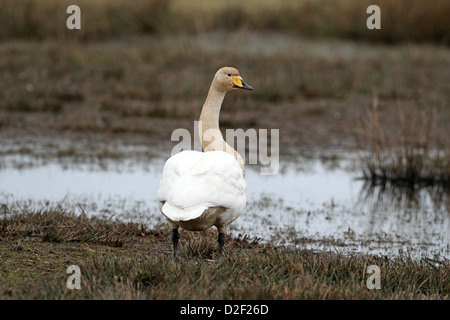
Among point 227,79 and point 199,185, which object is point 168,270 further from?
point 227,79

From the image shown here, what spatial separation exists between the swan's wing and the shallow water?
1394 mm

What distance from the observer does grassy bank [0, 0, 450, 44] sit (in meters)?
16.8

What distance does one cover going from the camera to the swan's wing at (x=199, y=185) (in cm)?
513

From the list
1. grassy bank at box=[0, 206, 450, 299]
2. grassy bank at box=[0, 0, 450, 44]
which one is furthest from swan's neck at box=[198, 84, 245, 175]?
grassy bank at box=[0, 0, 450, 44]

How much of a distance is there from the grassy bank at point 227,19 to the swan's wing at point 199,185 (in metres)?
11.7

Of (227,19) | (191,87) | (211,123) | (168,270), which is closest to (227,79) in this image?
(211,123)

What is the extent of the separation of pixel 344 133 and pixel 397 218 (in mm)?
4779

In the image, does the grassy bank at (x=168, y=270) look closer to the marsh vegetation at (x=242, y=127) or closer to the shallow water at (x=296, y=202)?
the marsh vegetation at (x=242, y=127)

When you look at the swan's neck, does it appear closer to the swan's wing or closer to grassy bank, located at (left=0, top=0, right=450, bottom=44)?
the swan's wing

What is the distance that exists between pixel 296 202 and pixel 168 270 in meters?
3.80

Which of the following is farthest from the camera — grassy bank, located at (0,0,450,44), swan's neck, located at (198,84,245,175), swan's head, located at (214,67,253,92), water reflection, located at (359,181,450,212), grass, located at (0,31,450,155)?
grassy bank, located at (0,0,450,44)

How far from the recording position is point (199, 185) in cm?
523

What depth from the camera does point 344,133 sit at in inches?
504
